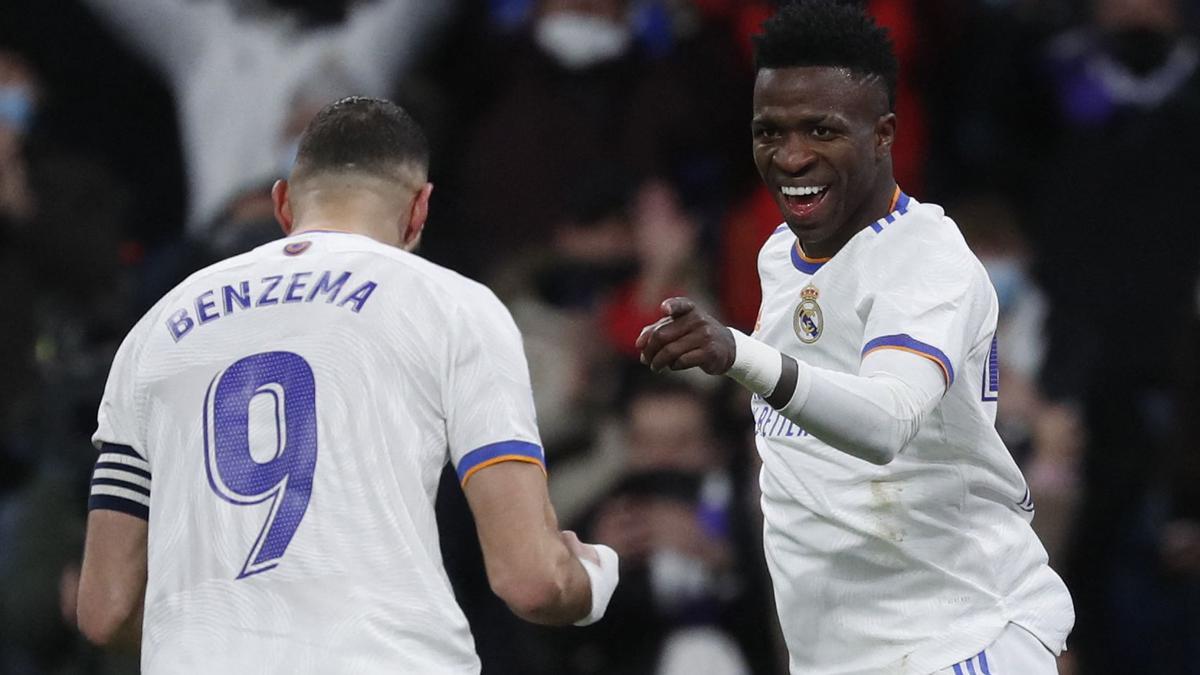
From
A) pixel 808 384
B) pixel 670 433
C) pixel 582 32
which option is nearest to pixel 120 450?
pixel 808 384

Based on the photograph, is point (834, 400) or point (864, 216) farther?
point (864, 216)

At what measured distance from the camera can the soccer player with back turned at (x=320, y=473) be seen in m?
4.05

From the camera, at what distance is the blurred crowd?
27.1 ft

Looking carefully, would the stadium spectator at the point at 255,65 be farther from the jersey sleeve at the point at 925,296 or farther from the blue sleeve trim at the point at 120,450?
the jersey sleeve at the point at 925,296

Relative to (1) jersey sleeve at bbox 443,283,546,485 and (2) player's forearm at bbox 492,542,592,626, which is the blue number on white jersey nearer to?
(1) jersey sleeve at bbox 443,283,546,485

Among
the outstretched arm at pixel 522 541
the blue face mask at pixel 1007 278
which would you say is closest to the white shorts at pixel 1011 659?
the outstretched arm at pixel 522 541

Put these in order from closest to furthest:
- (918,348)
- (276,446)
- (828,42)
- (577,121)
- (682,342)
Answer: (682,342) → (276,446) → (918,348) → (828,42) → (577,121)

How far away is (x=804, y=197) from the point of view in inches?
187

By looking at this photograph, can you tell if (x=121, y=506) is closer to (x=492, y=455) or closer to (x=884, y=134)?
(x=492, y=455)

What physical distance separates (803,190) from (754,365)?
79 centimetres

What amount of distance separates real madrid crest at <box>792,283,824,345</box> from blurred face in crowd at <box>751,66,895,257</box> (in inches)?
4.4

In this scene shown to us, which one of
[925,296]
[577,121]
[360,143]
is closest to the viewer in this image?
[925,296]

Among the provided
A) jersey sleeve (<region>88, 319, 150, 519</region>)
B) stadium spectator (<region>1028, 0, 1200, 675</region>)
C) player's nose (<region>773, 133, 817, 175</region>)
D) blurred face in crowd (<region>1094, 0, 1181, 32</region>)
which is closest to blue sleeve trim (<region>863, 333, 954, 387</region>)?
player's nose (<region>773, 133, 817, 175</region>)

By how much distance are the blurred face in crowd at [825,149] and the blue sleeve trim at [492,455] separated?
39.6 inches
